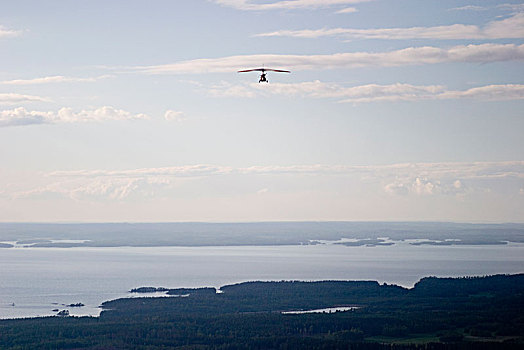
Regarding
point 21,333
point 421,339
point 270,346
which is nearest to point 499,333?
point 421,339

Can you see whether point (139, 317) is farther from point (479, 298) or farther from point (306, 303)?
point (479, 298)

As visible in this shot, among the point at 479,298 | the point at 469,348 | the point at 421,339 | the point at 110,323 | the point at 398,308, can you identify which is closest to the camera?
the point at 469,348

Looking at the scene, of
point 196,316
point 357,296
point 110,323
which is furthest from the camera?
point 357,296

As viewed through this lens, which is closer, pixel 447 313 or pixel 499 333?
pixel 499 333

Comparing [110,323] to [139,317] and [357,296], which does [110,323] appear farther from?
[357,296]

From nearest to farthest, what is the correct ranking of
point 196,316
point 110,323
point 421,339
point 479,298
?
1. point 421,339
2. point 110,323
3. point 196,316
4. point 479,298

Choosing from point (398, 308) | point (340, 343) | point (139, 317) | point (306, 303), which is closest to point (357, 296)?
point (306, 303)
